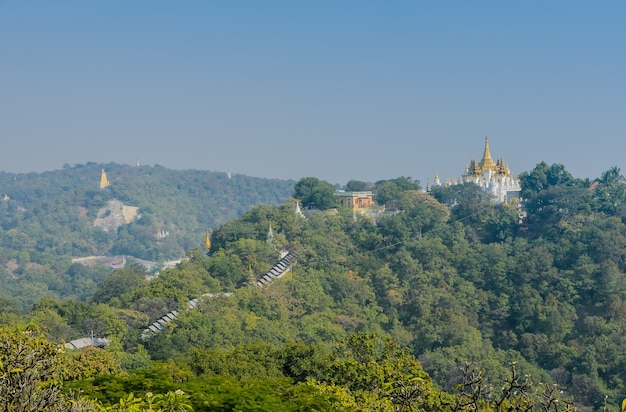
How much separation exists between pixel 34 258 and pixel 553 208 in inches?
3090

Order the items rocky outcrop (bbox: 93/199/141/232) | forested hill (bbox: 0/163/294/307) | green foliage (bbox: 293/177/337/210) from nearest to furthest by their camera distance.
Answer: green foliage (bbox: 293/177/337/210), forested hill (bbox: 0/163/294/307), rocky outcrop (bbox: 93/199/141/232)

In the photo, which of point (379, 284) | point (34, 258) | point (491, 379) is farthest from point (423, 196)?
point (34, 258)

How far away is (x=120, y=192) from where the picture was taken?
175875 millimetres

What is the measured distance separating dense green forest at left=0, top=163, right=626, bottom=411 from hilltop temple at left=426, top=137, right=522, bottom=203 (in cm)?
154

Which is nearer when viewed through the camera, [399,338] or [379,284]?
[399,338]

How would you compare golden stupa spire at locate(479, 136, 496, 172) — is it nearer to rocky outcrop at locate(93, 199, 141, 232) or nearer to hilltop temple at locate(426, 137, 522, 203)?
hilltop temple at locate(426, 137, 522, 203)

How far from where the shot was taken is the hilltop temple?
63438 millimetres

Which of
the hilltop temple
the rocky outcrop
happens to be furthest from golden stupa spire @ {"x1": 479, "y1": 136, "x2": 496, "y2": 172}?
the rocky outcrop

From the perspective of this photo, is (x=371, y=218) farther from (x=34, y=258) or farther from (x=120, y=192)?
(x=120, y=192)

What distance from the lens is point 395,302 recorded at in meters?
49.0

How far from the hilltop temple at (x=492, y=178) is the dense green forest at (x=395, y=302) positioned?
5.05ft

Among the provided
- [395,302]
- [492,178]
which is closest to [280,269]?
[395,302]

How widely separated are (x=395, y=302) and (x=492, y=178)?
60.8 feet

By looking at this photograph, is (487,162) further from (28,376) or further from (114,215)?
(114,215)
